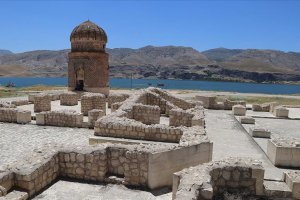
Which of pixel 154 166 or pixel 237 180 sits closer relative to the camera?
pixel 237 180

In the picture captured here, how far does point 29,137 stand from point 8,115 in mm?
4274

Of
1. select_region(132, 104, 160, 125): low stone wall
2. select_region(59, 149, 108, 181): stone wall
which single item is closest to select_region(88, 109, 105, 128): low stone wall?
select_region(132, 104, 160, 125): low stone wall

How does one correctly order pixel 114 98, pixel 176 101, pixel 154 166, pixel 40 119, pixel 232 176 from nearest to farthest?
pixel 232 176 → pixel 154 166 → pixel 40 119 → pixel 176 101 → pixel 114 98

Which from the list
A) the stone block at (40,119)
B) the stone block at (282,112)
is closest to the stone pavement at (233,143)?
the stone block at (282,112)

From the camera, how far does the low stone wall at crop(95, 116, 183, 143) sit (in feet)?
33.8

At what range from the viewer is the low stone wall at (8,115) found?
685 inches

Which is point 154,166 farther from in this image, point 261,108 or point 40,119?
point 261,108

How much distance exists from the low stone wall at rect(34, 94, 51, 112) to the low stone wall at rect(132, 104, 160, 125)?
8378 millimetres

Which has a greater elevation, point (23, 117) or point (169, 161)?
point (169, 161)

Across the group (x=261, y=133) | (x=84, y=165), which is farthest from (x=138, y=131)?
(x=261, y=133)

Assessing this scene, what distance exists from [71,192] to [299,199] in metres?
5.33

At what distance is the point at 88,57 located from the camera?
2598 cm

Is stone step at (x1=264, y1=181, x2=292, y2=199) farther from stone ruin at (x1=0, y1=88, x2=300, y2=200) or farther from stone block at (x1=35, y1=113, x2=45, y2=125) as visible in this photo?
stone block at (x1=35, y1=113, x2=45, y2=125)

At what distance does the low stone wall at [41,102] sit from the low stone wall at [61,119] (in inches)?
154
